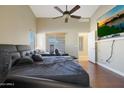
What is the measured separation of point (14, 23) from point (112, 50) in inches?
133

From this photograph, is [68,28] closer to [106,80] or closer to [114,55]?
[114,55]

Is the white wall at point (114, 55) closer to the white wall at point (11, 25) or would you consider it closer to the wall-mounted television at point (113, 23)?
the wall-mounted television at point (113, 23)

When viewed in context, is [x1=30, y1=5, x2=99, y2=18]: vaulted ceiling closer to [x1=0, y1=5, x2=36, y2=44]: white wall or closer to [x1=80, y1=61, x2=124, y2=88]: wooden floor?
[x1=0, y1=5, x2=36, y2=44]: white wall

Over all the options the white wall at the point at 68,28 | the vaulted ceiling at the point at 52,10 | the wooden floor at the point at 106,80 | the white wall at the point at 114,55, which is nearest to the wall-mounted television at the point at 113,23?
the white wall at the point at 114,55

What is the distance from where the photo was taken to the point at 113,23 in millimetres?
5105

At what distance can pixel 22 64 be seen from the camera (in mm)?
3348

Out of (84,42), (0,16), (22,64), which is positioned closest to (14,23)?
(0,16)

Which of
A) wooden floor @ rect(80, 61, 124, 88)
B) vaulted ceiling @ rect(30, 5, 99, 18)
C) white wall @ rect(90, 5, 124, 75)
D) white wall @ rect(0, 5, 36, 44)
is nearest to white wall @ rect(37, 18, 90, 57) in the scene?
vaulted ceiling @ rect(30, 5, 99, 18)

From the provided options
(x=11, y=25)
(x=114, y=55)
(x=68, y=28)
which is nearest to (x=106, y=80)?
(x=114, y=55)

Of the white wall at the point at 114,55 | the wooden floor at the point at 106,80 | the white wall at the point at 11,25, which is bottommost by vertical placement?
the wooden floor at the point at 106,80

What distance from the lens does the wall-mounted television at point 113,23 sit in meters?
4.55

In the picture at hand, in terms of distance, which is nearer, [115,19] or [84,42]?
[115,19]

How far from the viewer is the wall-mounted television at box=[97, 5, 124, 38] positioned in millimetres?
4547
